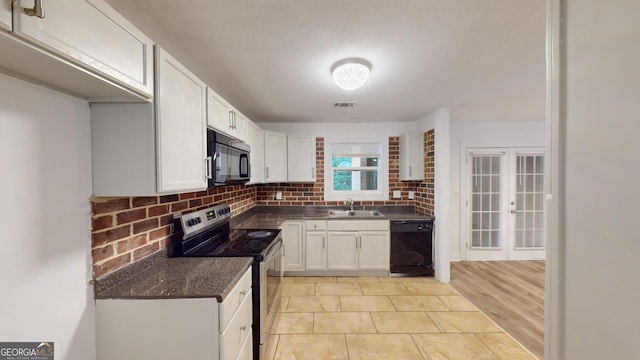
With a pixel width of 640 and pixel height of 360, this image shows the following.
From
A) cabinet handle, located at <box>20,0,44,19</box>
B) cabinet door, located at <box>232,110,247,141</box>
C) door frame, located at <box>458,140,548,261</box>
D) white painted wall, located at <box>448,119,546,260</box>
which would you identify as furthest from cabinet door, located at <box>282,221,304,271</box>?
cabinet handle, located at <box>20,0,44,19</box>

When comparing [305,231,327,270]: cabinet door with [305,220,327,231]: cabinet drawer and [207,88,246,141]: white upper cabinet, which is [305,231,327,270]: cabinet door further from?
[207,88,246,141]: white upper cabinet

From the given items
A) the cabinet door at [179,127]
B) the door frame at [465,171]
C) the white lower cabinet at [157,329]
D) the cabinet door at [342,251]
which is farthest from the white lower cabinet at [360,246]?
the white lower cabinet at [157,329]

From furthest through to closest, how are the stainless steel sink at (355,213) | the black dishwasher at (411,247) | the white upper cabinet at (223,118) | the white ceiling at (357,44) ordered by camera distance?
1. the stainless steel sink at (355,213)
2. the black dishwasher at (411,247)
3. the white upper cabinet at (223,118)
4. the white ceiling at (357,44)

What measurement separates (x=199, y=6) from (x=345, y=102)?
188 centimetres

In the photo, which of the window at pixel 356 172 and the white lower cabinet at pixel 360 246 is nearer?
the white lower cabinet at pixel 360 246

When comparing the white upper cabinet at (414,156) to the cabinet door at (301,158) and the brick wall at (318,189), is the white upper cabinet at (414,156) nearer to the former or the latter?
the brick wall at (318,189)

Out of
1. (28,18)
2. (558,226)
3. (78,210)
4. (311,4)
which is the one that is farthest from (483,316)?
(28,18)

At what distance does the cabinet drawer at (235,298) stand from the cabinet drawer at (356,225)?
1955 millimetres

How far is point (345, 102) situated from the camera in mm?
2922

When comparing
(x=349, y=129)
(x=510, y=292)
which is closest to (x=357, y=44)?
(x=349, y=129)

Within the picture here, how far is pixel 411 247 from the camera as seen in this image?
349 cm

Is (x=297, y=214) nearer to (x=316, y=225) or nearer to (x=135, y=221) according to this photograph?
(x=316, y=225)

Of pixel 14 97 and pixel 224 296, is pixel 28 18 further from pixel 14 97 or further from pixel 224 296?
pixel 224 296

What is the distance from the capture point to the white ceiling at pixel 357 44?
1.31m
